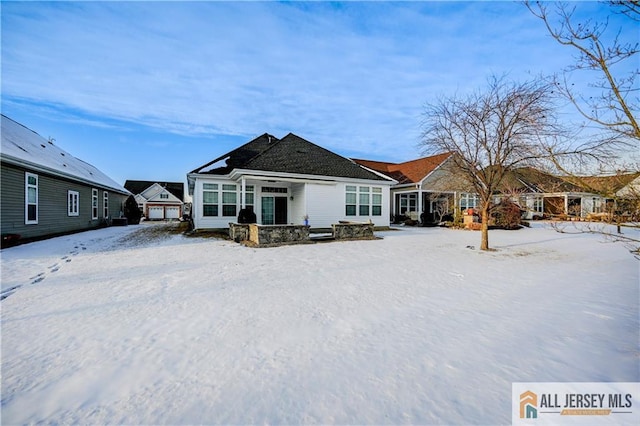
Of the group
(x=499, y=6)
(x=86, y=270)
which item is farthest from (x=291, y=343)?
(x=499, y=6)

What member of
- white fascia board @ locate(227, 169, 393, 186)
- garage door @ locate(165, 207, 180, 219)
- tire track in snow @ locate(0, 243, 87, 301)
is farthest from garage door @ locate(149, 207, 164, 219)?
tire track in snow @ locate(0, 243, 87, 301)

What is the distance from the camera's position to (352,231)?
42.3ft

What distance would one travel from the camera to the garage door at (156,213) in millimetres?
40031

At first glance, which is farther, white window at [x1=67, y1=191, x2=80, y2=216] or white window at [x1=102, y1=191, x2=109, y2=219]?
white window at [x1=102, y1=191, x2=109, y2=219]

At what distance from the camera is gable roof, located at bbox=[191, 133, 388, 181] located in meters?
14.6

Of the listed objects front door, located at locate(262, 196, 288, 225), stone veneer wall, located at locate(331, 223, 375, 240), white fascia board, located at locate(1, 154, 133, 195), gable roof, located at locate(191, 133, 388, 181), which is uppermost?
gable roof, located at locate(191, 133, 388, 181)

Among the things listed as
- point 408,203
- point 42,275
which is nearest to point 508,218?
point 408,203

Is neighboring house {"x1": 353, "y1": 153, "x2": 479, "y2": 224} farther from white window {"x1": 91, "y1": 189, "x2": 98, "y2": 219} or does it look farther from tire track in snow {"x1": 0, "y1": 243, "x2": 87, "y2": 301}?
white window {"x1": 91, "y1": 189, "x2": 98, "y2": 219}

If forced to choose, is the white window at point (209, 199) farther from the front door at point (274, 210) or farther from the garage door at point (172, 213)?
the garage door at point (172, 213)

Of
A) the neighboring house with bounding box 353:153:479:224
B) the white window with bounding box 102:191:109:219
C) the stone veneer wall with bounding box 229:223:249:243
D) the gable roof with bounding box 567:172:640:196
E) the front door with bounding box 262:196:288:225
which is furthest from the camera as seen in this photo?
the neighboring house with bounding box 353:153:479:224

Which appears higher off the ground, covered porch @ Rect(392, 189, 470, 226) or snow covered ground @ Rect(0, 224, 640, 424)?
covered porch @ Rect(392, 189, 470, 226)

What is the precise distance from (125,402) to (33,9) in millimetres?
11473

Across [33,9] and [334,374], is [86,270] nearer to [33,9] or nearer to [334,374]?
[334,374]

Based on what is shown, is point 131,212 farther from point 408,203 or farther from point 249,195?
point 408,203
